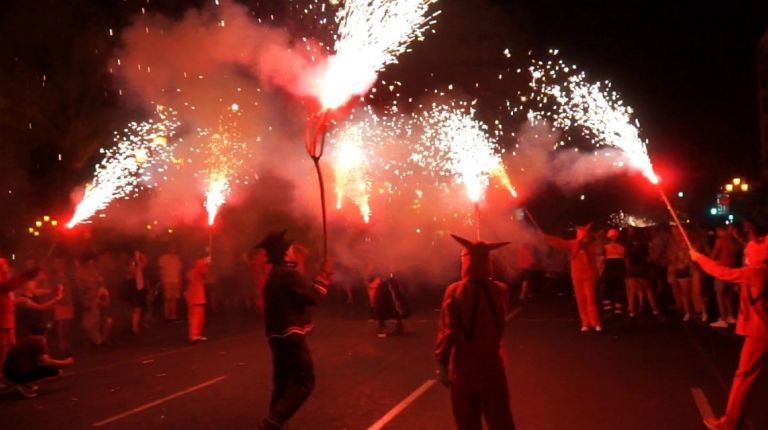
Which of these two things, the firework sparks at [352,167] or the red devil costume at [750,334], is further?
the firework sparks at [352,167]

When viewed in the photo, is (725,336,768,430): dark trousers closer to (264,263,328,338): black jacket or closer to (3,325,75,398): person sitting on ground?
(264,263,328,338): black jacket

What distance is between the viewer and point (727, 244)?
13.3 metres

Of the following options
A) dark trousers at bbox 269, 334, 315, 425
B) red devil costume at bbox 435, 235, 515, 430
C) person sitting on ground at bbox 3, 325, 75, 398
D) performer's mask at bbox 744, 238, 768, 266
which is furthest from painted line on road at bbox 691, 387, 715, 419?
person sitting on ground at bbox 3, 325, 75, 398

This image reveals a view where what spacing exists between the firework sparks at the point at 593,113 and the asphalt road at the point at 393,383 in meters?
2.38

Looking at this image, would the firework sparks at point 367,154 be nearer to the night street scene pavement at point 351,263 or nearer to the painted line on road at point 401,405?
the night street scene pavement at point 351,263

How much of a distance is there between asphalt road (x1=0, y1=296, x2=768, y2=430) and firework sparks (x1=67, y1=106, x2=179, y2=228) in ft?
33.2

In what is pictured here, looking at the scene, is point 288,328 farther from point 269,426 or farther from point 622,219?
point 622,219

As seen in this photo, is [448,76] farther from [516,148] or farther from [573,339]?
[573,339]

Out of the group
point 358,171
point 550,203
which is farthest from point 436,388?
point 550,203

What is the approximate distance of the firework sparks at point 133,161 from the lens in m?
23.3

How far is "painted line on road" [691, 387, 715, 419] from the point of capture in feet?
24.9

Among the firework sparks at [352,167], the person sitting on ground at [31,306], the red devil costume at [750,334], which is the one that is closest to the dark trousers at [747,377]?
the red devil costume at [750,334]

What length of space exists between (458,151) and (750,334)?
24494mm

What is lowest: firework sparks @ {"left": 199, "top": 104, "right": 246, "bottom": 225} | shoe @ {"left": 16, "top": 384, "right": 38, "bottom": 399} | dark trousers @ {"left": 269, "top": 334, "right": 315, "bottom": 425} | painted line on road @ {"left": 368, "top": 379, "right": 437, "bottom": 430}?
painted line on road @ {"left": 368, "top": 379, "right": 437, "bottom": 430}
